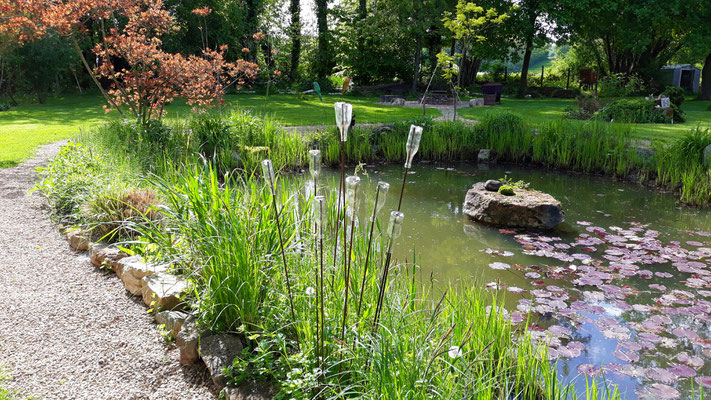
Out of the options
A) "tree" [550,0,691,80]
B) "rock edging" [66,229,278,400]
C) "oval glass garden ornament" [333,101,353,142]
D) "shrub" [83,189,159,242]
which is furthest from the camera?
"tree" [550,0,691,80]

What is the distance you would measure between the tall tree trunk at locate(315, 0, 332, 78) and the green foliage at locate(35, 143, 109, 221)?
1612 cm

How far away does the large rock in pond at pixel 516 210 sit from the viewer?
5.40 meters

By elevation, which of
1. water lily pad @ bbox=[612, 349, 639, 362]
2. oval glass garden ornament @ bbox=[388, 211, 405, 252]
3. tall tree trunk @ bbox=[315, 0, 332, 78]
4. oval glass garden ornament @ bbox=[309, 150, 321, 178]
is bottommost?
water lily pad @ bbox=[612, 349, 639, 362]

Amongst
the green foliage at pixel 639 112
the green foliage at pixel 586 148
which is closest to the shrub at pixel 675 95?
the green foliage at pixel 639 112

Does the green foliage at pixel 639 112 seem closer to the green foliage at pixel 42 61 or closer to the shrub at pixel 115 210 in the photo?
the shrub at pixel 115 210

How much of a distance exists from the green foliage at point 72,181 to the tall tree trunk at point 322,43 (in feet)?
52.9

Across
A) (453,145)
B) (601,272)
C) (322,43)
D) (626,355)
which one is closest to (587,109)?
(453,145)

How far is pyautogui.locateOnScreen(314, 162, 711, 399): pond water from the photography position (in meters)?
2.98

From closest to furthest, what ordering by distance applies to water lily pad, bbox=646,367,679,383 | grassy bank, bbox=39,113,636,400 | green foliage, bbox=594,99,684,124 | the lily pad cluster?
grassy bank, bbox=39,113,636,400
water lily pad, bbox=646,367,679,383
the lily pad cluster
green foliage, bbox=594,99,684,124

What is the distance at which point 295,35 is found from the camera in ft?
67.8

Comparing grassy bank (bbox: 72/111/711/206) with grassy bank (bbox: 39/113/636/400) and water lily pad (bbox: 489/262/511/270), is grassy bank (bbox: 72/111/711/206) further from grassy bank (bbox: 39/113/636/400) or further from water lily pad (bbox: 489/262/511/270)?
water lily pad (bbox: 489/262/511/270)

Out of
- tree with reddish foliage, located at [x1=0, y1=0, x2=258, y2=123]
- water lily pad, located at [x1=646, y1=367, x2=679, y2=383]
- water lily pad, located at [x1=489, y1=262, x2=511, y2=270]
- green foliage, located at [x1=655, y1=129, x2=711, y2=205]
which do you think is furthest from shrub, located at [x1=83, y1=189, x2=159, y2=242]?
green foliage, located at [x1=655, y1=129, x2=711, y2=205]

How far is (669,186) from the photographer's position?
7.04 metres

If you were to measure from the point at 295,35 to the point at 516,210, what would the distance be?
17253 millimetres
